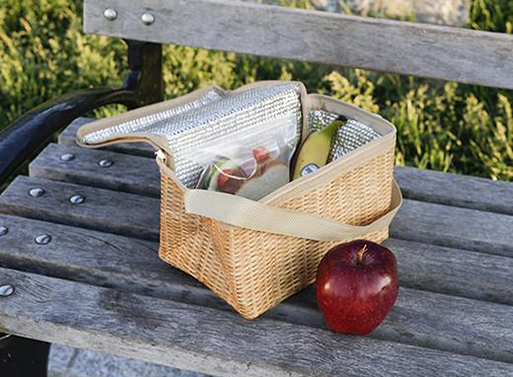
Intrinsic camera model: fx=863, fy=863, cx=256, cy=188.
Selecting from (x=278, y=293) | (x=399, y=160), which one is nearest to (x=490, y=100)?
(x=399, y=160)

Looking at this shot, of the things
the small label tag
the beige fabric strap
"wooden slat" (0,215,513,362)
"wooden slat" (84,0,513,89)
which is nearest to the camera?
the beige fabric strap

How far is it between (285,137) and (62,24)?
6.49 ft

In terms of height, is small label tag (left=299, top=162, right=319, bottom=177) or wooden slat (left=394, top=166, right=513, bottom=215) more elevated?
small label tag (left=299, top=162, right=319, bottom=177)

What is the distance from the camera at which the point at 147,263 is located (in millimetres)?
1638

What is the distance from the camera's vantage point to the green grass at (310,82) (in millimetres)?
2744

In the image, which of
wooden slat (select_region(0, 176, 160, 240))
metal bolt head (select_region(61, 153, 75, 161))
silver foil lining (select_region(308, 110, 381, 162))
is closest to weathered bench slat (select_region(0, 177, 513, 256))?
wooden slat (select_region(0, 176, 160, 240))

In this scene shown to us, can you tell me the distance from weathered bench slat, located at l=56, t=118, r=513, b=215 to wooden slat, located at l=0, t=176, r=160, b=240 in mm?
39

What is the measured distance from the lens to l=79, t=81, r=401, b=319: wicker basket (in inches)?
55.2

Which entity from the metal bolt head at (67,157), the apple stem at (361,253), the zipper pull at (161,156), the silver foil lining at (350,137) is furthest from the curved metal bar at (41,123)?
the apple stem at (361,253)

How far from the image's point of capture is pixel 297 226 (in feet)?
4.80

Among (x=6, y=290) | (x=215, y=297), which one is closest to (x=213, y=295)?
(x=215, y=297)

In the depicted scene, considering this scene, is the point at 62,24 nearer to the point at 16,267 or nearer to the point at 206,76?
the point at 206,76

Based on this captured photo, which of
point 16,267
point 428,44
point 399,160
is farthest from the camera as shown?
point 399,160

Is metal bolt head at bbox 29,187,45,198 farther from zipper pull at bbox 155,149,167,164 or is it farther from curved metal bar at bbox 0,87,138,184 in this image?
zipper pull at bbox 155,149,167,164
